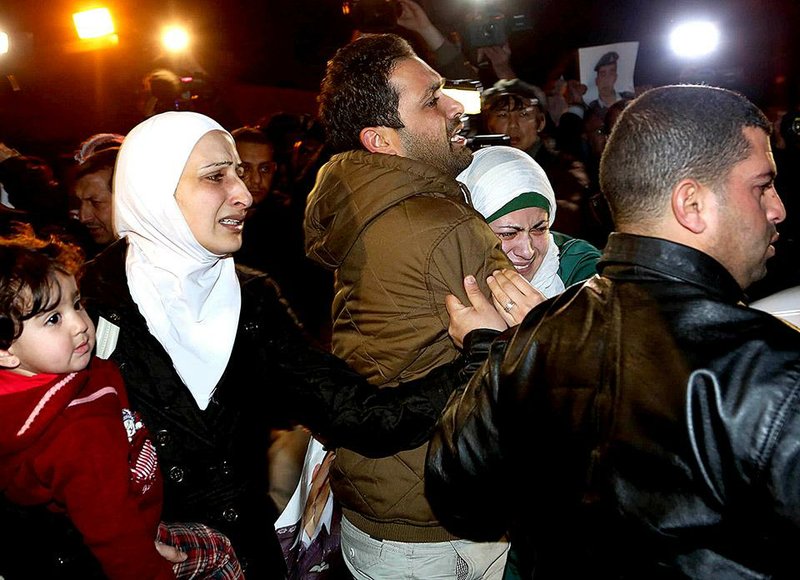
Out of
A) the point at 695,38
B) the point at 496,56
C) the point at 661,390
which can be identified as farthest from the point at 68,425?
the point at 695,38

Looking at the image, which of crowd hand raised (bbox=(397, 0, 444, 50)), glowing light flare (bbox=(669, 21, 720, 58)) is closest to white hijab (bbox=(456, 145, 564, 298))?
crowd hand raised (bbox=(397, 0, 444, 50))

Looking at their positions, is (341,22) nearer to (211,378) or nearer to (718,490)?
(211,378)

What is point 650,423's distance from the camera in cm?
142

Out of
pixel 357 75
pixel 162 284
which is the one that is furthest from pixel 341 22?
pixel 162 284

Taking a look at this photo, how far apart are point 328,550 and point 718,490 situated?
180cm

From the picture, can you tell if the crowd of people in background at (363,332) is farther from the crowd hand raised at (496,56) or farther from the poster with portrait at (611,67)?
the poster with portrait at (611,67)

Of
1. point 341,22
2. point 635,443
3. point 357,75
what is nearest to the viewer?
point 635,443

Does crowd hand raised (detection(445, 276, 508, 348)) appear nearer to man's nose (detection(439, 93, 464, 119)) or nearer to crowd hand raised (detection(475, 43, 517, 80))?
man's nose (detection(439, 93, 464, 119))

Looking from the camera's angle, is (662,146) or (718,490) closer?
(718,490)

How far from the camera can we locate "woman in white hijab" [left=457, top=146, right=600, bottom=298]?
3.07 metres

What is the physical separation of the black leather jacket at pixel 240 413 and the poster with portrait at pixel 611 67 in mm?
7070

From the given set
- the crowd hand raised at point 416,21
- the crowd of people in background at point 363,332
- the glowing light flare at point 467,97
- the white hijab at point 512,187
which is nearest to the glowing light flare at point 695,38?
the crowd hand raised at point 416,21

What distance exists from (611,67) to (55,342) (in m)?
8.00

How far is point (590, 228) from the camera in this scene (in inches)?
221
